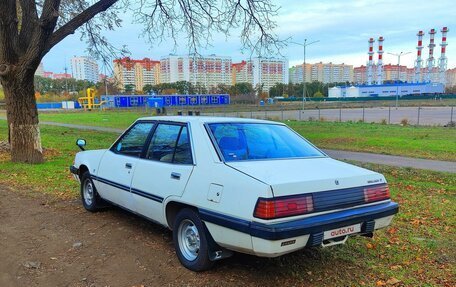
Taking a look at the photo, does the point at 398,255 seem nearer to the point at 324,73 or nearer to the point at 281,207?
the point at 281,207

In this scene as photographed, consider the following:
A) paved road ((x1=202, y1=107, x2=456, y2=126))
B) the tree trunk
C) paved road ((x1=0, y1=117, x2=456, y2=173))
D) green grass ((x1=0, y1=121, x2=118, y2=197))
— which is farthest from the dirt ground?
paved road ((x1=202, y1=107, x2=456, y2=126))

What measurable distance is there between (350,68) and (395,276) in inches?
7623

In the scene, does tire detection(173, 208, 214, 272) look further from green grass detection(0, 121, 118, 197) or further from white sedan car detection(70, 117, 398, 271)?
green grass detection(0, 121, 118, 197)

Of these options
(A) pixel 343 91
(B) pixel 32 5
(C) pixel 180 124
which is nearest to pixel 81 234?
(C) pixel 180 124

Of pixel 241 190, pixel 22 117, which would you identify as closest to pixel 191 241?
pixel 241 190

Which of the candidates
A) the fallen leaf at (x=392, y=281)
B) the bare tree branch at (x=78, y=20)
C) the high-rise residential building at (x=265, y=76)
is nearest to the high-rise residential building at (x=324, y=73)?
the high-rise residential building at (x=265, y=76)

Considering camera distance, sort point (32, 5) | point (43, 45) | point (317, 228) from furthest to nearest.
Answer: point (32, 5)
point (43, 45)
point (317, 228)

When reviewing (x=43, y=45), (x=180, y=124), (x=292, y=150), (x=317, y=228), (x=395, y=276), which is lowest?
(x=395, y=276)

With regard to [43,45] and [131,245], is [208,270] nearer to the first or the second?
[131,245]

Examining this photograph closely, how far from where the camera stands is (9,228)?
5.46 m

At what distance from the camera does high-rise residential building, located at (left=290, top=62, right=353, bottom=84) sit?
6860 inches

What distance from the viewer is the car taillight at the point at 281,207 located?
3209 millimetres

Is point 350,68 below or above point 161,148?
above

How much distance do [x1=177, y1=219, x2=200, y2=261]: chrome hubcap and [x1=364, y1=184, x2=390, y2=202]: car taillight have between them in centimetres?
172
